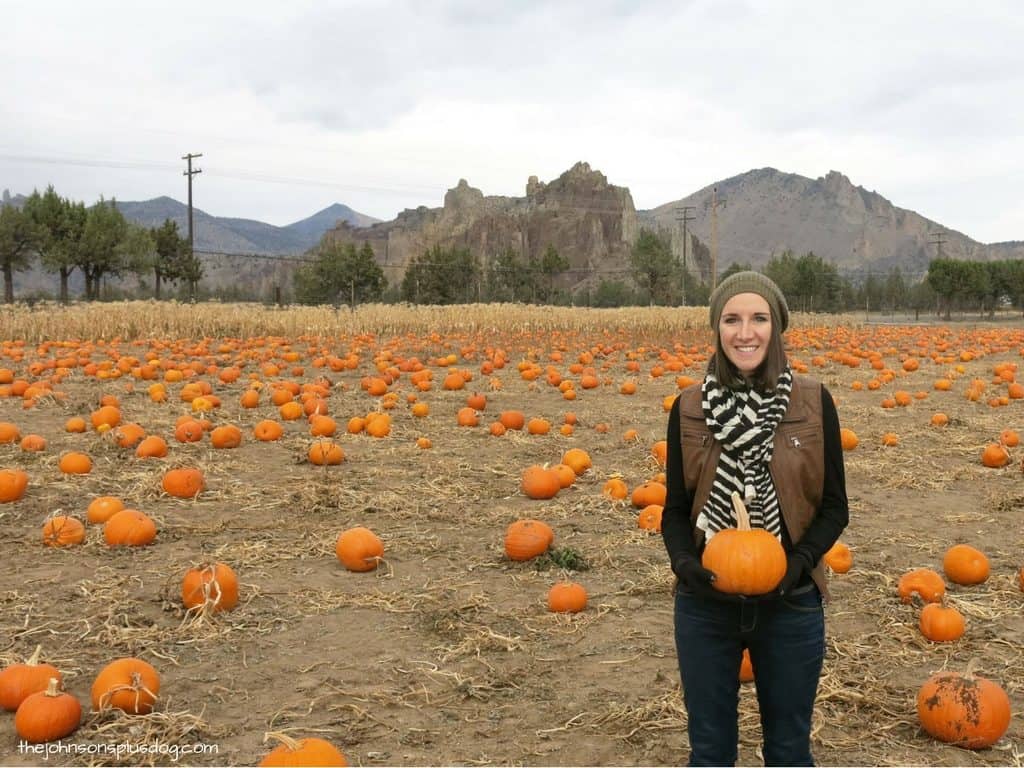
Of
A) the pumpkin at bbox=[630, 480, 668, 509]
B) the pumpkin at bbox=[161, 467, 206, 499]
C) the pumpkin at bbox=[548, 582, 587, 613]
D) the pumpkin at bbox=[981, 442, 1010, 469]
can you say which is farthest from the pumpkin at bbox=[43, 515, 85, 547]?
the pumpkin at bbox=[981, 442, 1010, 469]

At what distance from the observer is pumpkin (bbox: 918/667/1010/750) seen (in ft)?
10.4

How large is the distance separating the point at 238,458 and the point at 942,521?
6304 millimetres

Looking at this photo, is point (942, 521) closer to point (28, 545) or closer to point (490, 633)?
point (490, 633)

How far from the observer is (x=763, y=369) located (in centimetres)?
254

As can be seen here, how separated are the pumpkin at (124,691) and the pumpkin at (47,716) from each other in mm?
119

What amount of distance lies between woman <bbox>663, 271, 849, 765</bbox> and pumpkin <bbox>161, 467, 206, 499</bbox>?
5.06 metres

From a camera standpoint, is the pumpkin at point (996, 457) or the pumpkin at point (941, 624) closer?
the pumpkin at point (941, 624)

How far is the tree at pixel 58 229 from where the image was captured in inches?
1939

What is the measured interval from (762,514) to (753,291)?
70 centimetres

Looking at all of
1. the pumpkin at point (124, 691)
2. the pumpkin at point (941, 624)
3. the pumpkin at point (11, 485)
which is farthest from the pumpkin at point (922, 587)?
the pumpkin at point (11, 485)

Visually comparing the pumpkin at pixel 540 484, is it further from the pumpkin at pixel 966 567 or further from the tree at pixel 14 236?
the tree at pixel 14 236

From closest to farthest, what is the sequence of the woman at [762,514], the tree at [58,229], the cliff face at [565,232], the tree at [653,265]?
1. the woman at [762,514]
2. the tree at [58,229]
3. the tree at [653,265]
4. the cliff face at [565,232]

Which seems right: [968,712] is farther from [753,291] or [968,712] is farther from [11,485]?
[11,485]

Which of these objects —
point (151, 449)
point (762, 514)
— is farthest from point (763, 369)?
point (151, 449)
